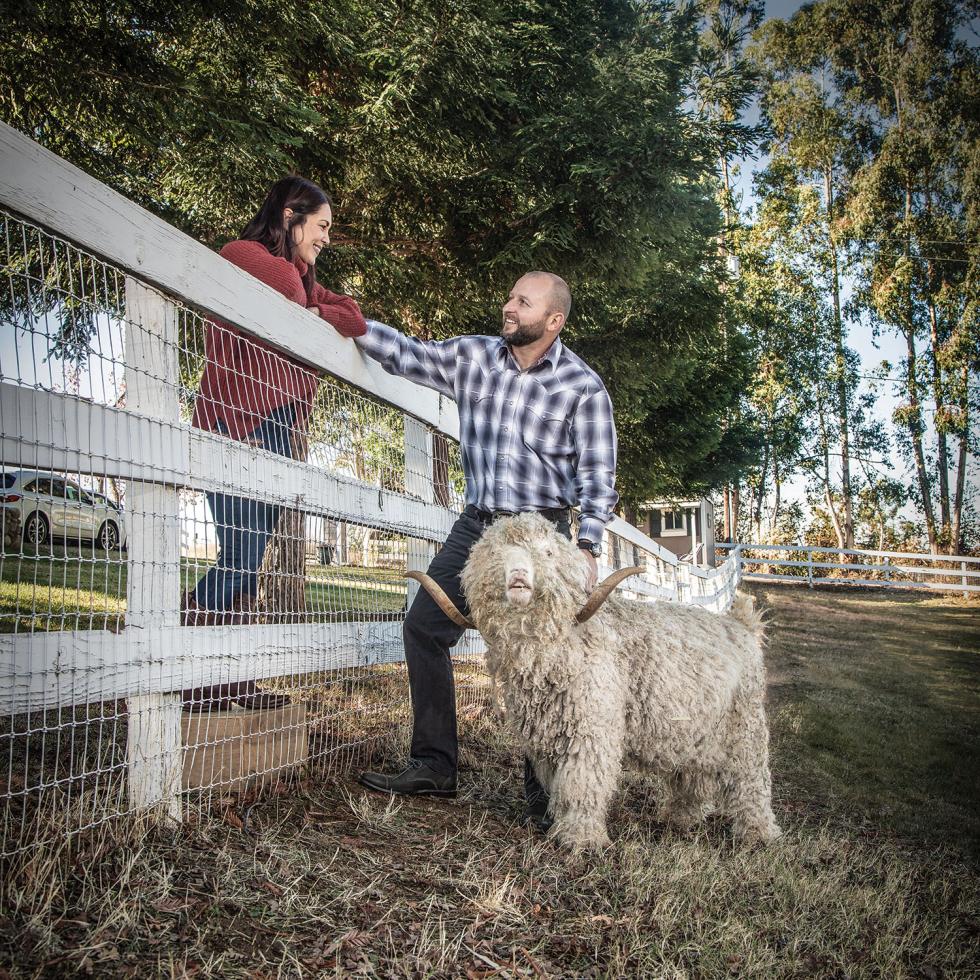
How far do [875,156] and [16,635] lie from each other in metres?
35.6

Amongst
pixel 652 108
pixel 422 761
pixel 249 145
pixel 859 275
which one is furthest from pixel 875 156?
pixel 422 761

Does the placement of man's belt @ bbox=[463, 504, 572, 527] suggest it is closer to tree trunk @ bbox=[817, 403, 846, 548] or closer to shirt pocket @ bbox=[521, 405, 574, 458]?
shirt pocket @ bbox=[521, 405, 574, 458]

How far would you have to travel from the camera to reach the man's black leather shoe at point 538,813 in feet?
11.2

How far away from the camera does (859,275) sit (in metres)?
31.6

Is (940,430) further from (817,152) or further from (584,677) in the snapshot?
(584,677)

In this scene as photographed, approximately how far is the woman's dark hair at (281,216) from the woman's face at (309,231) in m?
0.01

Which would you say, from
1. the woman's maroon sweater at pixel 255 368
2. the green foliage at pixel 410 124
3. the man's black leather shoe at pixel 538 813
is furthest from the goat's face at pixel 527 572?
the green foliage at pixel 410 124

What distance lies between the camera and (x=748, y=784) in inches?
163

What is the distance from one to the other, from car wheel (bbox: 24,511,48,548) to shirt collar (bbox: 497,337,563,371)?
209 cm

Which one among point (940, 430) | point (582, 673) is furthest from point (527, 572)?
point (940, 430)

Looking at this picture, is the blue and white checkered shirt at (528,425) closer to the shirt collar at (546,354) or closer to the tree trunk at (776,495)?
the shirt collar at (546,354)

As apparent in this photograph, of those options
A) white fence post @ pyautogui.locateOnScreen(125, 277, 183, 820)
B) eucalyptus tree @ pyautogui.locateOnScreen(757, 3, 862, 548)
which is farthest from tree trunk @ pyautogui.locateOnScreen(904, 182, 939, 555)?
white fence post @ pyautogui.locateOnScreen(125, 277, 183, 820)

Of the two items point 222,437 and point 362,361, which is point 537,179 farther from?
point 222,437

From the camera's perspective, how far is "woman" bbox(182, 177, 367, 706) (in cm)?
292
